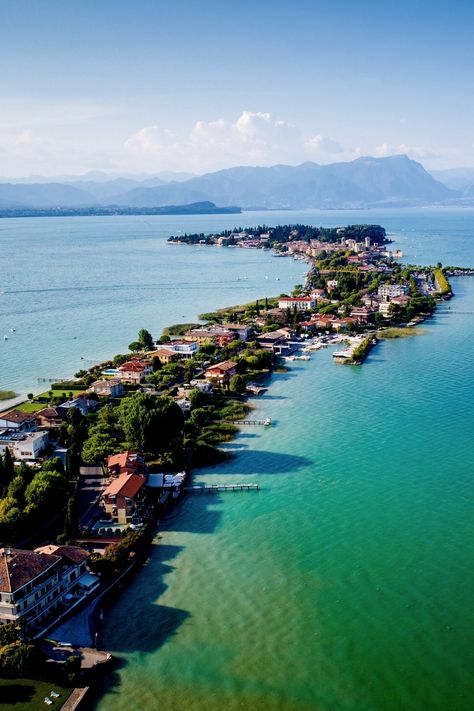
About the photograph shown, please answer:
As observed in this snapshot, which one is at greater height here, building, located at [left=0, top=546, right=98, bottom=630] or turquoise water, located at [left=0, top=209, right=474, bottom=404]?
turquoise water, located at [left=0, top=209, right=474, bottom=404]

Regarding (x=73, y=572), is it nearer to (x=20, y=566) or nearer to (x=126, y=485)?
(x=20, y=566)

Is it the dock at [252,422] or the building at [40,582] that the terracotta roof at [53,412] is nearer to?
the dock at [252,422]

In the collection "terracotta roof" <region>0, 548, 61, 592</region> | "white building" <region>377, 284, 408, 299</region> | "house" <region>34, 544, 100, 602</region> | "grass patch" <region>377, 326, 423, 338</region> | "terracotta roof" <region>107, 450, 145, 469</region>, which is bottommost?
"house" <region>34, 544, 100, 602</region>

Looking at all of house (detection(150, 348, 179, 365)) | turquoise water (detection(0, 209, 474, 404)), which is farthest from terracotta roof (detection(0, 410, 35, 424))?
house (detection(150, 348, 179, 365))

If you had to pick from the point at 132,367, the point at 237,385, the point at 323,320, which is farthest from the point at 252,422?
the point at 323,320

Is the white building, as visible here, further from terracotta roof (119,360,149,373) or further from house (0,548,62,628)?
house (0,548,62,628)

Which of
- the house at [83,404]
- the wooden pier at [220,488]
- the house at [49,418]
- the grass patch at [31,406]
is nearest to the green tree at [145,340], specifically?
the house at [83,404]
